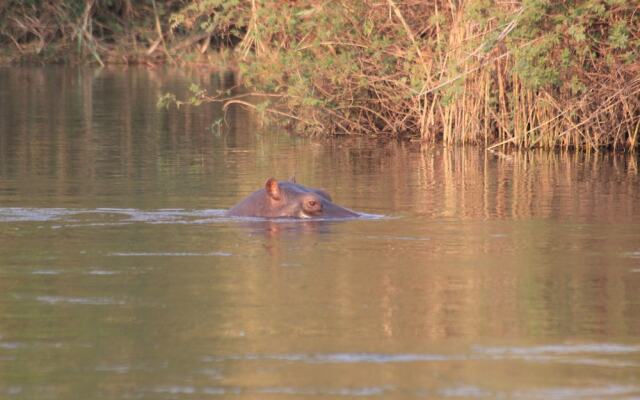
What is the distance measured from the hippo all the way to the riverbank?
3841 mm

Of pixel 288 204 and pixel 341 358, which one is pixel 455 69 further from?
pixel 341 358

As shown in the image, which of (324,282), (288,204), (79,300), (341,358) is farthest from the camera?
(288,204)

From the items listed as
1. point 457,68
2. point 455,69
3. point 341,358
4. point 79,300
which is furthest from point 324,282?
point 457,68

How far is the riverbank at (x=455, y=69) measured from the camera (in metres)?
14.4

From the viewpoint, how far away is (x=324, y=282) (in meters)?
7.81

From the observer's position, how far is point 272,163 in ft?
49.1

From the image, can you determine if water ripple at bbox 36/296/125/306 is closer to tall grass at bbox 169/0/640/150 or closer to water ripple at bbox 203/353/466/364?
water ripple at bbox 203/353/466/364

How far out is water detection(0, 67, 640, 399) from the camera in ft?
19.0

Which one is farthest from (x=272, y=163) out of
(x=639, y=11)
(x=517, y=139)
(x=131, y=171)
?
(x=639, y=11)

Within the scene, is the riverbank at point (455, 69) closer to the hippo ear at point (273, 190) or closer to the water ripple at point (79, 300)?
the hippo ear at point (273, 190)

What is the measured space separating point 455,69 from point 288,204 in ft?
17.4

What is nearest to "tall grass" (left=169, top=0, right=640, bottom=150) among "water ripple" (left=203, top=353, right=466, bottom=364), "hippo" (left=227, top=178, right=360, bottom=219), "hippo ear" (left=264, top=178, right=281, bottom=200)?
"hippo" (left=227, top=178, right=360, bottom=219)

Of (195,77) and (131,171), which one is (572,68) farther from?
(195,77)

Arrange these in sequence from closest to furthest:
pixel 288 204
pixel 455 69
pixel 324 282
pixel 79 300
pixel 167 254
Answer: pixel 79 300 → pixel 324 282 → pixel 167 254 → pixel 288 204 → pixel 455 69
